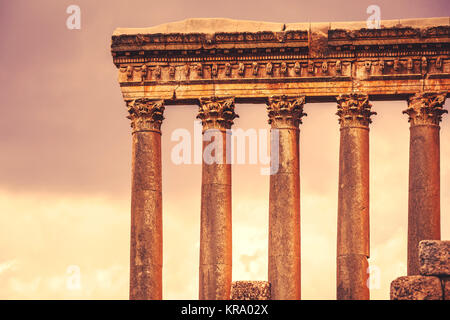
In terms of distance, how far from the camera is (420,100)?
51406 millimetres

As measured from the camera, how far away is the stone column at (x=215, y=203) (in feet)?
164

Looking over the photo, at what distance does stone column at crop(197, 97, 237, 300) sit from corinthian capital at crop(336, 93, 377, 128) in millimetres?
4450

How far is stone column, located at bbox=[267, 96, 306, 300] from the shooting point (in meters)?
50.0

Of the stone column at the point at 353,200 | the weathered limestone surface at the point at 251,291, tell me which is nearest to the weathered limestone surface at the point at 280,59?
the stone column at the point at 353,200

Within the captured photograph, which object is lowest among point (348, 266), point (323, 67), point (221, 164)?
point (348, 266)

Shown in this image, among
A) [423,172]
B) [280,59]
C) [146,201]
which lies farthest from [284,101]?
[146,201]

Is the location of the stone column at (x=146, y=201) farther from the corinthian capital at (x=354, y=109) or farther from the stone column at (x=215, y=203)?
the corinthian capital at (x=354, y=109)

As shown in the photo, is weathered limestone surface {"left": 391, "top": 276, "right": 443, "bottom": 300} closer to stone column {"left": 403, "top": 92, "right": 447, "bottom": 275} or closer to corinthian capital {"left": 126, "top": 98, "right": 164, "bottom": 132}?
stone column {"left": 403, "top": 92, "right": 447, "bottom": 275}
